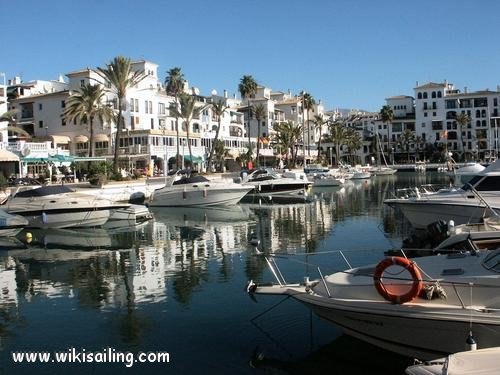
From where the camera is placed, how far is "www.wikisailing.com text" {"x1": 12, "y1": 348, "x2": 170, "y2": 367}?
39.5 feet

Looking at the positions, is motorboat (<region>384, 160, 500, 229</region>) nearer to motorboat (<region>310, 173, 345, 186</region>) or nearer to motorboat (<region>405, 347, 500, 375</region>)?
motorboat (<region>405, 347, 500, 375</region>)

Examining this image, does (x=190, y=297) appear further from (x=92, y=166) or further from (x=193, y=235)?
(x=92, y=166)

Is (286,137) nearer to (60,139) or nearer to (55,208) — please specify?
(60,139)

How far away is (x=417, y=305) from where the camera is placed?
10.1 meters

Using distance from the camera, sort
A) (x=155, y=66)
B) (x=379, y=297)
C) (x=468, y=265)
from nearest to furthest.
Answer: (x=379, y=297) → (x=468, y=265) → (x=155, y=66)

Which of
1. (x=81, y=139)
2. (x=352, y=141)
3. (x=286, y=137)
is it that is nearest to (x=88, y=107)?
(x=81, y=139)

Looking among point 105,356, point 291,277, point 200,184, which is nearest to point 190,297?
point 291,277

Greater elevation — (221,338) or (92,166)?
(92,166)

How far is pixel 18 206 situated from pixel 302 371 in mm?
27723

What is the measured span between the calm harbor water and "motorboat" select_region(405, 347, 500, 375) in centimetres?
309

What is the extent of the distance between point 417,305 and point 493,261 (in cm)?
216

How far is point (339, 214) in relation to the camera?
4069 centimetres

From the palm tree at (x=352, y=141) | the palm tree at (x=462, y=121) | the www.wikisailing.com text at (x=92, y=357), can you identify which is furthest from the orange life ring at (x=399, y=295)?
the palm tree at (x=462, y=121)

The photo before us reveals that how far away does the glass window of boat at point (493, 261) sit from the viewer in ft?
35.5
